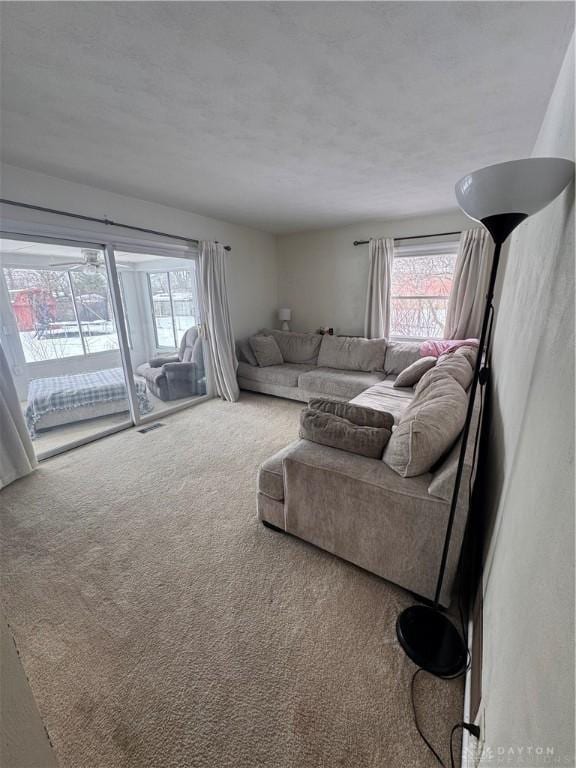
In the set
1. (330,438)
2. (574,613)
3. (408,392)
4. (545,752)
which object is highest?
(574,613)

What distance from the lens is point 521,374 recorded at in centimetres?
115

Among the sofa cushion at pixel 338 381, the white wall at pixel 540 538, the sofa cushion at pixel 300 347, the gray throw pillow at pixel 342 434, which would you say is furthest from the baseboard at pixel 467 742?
the sofa cushion at pixel 300 347

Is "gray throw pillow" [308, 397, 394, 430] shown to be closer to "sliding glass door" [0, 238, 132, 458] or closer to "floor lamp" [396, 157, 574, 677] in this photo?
"floor lamp" [396, 157, 574, 677]

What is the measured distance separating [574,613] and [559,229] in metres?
0.96

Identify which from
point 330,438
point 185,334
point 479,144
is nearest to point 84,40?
point 330,438

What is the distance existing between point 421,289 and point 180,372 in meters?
3.60

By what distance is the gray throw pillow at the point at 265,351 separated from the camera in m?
4.51

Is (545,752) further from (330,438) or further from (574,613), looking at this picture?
(330,438)

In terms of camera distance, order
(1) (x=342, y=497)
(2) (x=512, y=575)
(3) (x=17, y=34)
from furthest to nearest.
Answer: (1) (x=342, y=497) < (3) (x=17, y=34) < (2) (x=512, y=575)

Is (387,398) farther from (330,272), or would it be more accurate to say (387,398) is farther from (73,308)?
(73,308)

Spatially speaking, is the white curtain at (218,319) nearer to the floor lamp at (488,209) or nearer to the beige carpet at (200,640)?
the beige carpet at (200,640)

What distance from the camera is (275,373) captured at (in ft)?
14.1

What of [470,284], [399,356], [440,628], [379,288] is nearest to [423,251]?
[379,288]

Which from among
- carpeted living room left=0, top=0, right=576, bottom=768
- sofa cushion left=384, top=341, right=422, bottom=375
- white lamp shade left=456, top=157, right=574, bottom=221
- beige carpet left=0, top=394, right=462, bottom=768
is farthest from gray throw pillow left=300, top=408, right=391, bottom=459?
sofa cushion left=384, top=341, right=422, bottom=375
